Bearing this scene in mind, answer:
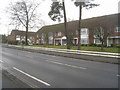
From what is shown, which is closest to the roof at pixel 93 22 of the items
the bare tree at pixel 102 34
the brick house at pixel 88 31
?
the brick house at pixel 88 31

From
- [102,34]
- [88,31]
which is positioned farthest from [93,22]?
[102,34]

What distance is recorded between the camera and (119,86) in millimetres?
4910

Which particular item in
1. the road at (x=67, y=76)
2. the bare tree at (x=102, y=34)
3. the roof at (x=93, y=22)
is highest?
the roof at (x=93, y=22)

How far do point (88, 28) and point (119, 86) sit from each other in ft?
118

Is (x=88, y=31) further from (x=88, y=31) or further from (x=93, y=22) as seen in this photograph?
(x=93, y=22)

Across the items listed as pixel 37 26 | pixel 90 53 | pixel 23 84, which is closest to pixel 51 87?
pixel 23 84

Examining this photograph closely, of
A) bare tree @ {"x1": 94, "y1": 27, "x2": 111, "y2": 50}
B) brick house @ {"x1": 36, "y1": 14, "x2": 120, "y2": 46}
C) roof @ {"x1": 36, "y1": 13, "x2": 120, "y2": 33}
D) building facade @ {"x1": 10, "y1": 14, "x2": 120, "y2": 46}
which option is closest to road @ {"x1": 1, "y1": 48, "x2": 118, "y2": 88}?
bare tree @ {"x1": 94, "y1": 27, "x2": 111, "y2": 50}

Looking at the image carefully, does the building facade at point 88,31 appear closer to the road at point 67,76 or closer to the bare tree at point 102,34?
the bare tree at point 102,34

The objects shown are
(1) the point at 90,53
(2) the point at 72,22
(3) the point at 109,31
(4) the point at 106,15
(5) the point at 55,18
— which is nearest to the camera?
(1) the point at 90,53

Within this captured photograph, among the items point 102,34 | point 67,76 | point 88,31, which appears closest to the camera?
point 67,76

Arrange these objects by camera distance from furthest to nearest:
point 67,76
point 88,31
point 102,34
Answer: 1. point 88,31
2. point 102,34
3. point 67,76

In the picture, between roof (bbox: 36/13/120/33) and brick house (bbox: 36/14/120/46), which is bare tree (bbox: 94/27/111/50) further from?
roof (bbox: 36/13/120/33)

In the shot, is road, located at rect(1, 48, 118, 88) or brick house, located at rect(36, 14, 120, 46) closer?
road, located at rect(1, 48, 118, 88)

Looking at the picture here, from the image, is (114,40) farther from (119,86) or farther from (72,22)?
(119,86)
